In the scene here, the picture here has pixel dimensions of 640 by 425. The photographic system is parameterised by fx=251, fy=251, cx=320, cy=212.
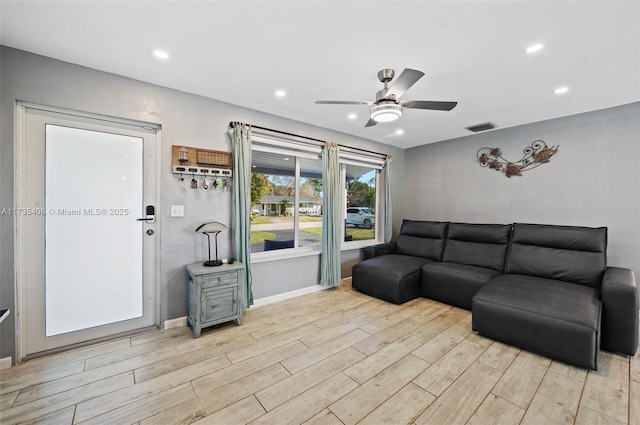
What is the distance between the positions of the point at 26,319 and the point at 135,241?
966mm

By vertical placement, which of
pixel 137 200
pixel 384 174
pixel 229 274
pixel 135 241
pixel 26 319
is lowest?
pixel 26 319

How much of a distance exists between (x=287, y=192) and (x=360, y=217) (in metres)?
1.73

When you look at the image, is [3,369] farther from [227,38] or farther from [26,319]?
[227,38]

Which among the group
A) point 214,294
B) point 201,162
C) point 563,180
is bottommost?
point 214,294

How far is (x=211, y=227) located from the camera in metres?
2.73

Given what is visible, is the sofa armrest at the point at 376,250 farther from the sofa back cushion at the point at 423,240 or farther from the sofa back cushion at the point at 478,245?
the sofa back cushion at the point at 478,245

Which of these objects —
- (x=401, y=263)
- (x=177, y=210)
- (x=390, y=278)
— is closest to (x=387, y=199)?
(x=401, y=263)

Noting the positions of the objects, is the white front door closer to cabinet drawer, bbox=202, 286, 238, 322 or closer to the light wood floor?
the light wood floor

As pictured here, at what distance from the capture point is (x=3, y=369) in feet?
6.59

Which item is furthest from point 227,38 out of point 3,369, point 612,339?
point 612,339

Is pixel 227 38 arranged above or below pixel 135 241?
above

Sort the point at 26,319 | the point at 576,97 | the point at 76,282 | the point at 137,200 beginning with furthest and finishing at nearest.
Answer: the point at 576,97, the point at 137,200, the point at 76,282, the point at 26,319

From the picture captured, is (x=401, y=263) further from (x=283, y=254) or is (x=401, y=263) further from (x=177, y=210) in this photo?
(x=177, y=210)

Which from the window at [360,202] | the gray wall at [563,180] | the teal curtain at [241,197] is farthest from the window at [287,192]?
the gray wall at [563,180]
